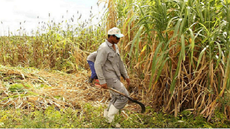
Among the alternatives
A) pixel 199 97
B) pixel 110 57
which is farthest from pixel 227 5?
pixel 110 57

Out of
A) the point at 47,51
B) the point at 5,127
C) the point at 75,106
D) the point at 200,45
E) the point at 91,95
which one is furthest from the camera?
the point at 47,51

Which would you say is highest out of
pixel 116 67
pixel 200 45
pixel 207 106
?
pixel 200 45

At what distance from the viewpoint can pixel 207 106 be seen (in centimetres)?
352

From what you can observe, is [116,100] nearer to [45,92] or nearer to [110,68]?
[110,68]

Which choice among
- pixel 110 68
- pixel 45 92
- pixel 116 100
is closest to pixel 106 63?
pixel 110 68

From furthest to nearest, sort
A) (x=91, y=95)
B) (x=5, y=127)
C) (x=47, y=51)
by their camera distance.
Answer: (x=47, y=51), (x=91, y=95), (x=5, y=127)

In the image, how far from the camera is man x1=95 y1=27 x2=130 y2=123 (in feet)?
11.8

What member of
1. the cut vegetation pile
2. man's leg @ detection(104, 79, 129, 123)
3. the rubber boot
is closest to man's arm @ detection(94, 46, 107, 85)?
man's leg @ detection(104, 79, 129, 123)

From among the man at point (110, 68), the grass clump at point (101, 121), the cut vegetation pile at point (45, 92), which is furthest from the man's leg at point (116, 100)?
the cut vegetation pile at point (45, 92)

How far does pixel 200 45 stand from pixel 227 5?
23.0 inches

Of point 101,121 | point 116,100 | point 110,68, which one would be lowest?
point 101,121

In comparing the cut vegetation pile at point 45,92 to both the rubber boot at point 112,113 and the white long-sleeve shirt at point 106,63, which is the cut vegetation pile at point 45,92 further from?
the white long-sleeve shirt at point 106,63

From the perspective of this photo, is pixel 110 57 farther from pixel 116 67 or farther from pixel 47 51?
pixel 47 51

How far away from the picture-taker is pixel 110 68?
12.1 feet
